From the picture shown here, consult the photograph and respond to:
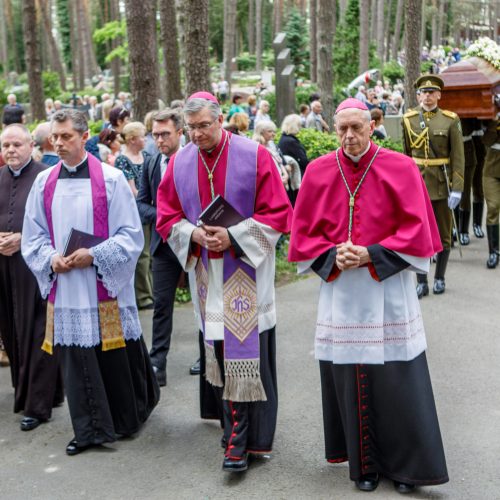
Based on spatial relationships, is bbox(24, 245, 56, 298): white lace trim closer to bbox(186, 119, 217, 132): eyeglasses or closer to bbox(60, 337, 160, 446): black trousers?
bbox(60, 337, 160, 446): black trousers

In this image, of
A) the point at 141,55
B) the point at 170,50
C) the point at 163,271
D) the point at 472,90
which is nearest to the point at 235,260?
the point at 163,271

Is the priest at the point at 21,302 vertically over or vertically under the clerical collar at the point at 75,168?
under

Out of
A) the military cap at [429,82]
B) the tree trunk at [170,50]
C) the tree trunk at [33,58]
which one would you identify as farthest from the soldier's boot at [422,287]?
the tree trunk at [33,58]

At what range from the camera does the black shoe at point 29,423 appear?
621 cm

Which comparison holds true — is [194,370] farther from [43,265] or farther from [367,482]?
[367,482]

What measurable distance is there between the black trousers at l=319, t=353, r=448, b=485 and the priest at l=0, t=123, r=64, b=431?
2.41m

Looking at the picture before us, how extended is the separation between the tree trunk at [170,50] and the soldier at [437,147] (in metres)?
7.39

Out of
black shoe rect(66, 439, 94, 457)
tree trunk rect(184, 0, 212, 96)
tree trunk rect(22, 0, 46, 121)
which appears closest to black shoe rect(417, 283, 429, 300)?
tree trunk rect(184, 0, 212, 96)

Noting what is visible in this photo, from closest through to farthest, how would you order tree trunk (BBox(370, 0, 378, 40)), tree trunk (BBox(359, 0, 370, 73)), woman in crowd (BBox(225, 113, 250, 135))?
1. woman in crowd (BBox(225, 113, 250, 135))
2. tree trunk (BBox(359, 0, 370, 73))
3. tree trunk (BBox(370, 0, 378, 40))

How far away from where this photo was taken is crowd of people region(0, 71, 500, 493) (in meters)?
4.74

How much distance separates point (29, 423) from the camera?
6.22 m

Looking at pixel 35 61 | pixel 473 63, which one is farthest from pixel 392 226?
pixel 35 61

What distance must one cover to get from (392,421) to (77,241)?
89.0 inches

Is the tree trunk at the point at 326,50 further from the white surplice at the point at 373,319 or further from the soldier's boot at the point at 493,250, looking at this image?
the white surplice at the point at 373,319
